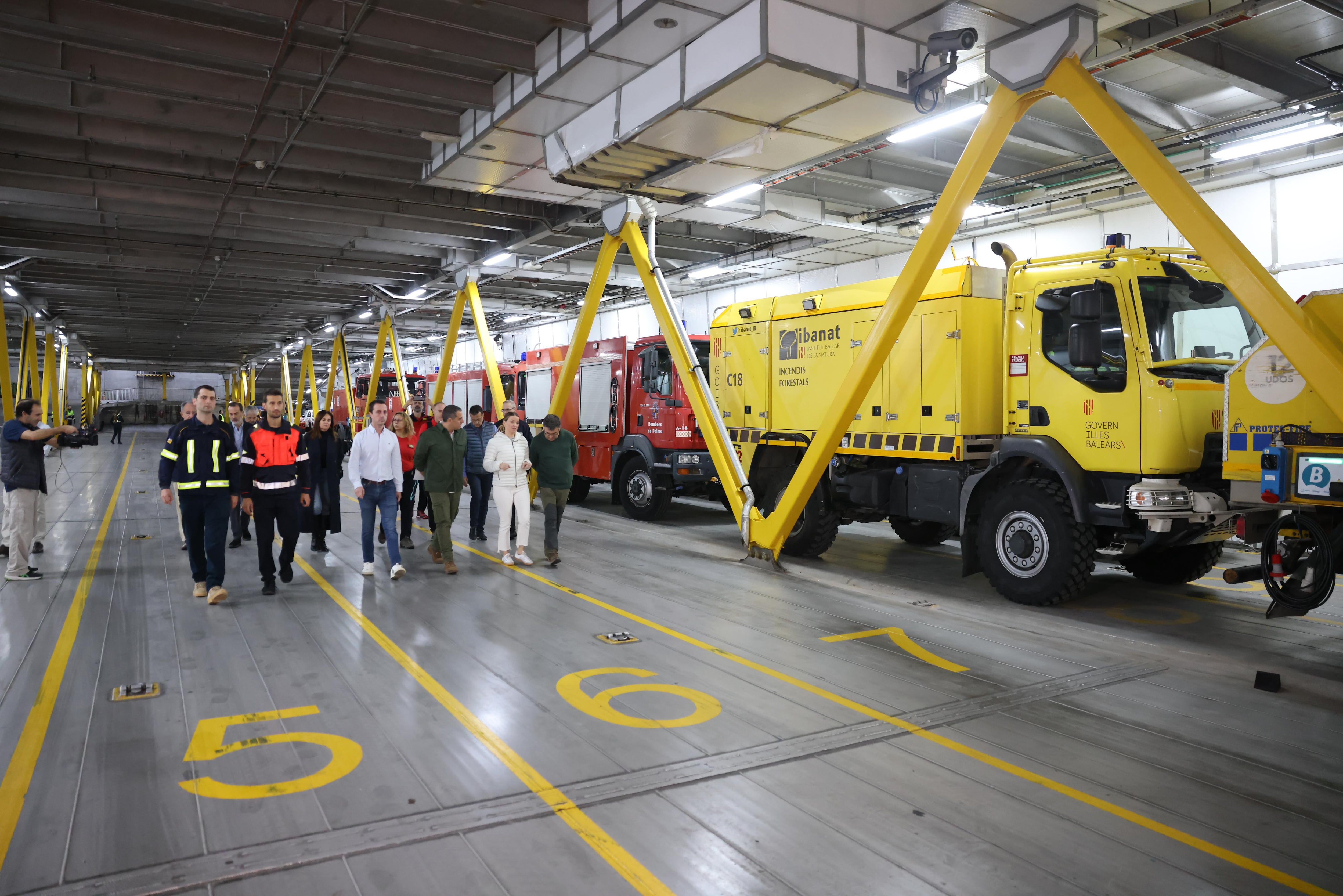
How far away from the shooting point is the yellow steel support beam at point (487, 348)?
15367mm

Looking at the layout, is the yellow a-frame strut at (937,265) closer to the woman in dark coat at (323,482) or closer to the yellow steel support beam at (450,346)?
the woman in dark coat at (323,482)

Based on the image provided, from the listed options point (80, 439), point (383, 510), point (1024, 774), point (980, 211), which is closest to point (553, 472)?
point (383, 510)

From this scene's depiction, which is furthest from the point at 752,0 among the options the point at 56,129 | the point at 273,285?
the point at 273,285

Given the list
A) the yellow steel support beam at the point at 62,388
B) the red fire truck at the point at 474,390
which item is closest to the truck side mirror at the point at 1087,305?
the red fire truck at the point at 474,390

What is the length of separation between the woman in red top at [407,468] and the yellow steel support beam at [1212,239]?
7.54 m

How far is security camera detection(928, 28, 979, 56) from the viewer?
6484mm

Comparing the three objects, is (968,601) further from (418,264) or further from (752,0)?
(418,264)

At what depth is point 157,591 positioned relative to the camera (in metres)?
7.70

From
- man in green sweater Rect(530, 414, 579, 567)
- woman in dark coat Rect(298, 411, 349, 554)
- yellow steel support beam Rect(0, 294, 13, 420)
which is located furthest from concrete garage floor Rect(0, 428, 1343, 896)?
yellow steel support beam Rect(0, 294, 13, 420)

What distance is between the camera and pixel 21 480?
8125 millimetres

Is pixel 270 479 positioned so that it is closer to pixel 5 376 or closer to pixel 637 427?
pixel 637 427

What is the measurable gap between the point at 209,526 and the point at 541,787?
481cm

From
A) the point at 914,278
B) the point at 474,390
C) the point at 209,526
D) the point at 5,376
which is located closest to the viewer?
the point at 209,526

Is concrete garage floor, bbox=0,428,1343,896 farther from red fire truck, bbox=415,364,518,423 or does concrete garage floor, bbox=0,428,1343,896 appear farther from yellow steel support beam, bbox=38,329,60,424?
yellow steel support beam, bbox=38,329,60,424
